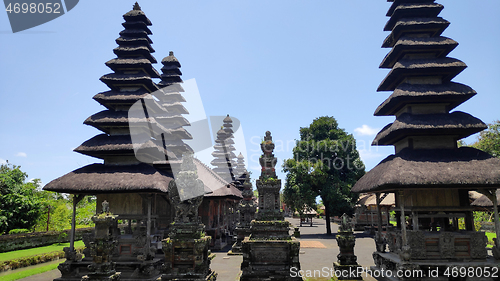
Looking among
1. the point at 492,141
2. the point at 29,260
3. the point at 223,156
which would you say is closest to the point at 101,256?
the point at 29,260

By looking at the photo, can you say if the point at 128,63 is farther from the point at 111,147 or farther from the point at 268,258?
the point at 268,258

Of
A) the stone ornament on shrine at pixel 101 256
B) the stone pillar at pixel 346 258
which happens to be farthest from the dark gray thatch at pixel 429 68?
the stone ornament on shrine at pixel 101 256

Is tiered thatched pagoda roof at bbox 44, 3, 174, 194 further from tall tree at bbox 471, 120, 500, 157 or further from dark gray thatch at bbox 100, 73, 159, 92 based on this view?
tall tree at bbox 471, 120, 500, 157

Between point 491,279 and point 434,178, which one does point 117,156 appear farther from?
point 491,279

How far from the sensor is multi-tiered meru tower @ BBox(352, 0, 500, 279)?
1151 centimetres

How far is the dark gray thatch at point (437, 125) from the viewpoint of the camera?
507 inches

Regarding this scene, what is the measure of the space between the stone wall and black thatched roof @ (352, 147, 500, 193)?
2267 cm

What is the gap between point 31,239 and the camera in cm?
2128

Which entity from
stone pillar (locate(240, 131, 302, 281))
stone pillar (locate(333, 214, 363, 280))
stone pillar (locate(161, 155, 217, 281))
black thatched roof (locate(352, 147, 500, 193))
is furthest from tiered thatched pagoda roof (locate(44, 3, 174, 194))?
black thatched roof (locate(352, 147, 500, 193))

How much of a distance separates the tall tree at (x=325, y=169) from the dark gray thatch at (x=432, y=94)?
46.5 feet

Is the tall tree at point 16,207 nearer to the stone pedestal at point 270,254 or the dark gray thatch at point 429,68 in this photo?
the stone pedestal at point 270,254

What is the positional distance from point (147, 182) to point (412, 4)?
16.8 m

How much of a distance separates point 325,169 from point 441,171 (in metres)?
16.3

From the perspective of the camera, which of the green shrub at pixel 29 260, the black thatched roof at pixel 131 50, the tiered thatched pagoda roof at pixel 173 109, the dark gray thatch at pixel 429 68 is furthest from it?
the tiered thatched pagoda roof at pixel 173 109
